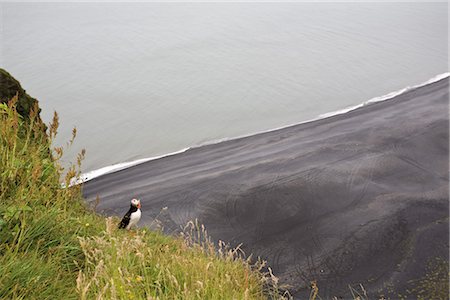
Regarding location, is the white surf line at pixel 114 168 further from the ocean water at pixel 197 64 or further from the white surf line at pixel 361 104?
the white surf line at pixel 361 104

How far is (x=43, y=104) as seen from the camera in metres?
12.5

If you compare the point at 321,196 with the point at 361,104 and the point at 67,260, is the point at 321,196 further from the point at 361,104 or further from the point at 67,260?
the point at 361,104

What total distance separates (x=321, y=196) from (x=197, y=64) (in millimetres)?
9316

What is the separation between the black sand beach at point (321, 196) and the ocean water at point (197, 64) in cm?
160

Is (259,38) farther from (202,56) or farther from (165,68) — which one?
(165,68)

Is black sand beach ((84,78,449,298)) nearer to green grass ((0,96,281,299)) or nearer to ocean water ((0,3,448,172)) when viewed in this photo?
ocean water ((0,3,448,172))

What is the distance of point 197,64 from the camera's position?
1617 centimetres

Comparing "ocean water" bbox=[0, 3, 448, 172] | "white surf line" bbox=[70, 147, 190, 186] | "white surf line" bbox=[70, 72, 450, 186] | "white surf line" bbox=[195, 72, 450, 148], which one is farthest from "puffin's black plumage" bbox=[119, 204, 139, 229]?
"white surf line" bbox=[195, 72, 450, 148]

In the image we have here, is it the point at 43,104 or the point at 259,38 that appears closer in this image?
the point at 43,104

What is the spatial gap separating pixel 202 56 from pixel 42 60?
5539 millimetres

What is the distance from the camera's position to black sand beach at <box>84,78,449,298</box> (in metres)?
6.74

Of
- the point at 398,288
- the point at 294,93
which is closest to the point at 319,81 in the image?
the point at 294,93

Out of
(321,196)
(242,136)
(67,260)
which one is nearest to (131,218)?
(67,260)

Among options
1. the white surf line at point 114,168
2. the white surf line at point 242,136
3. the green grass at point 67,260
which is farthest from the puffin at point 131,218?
the white surf line at point 114,168
